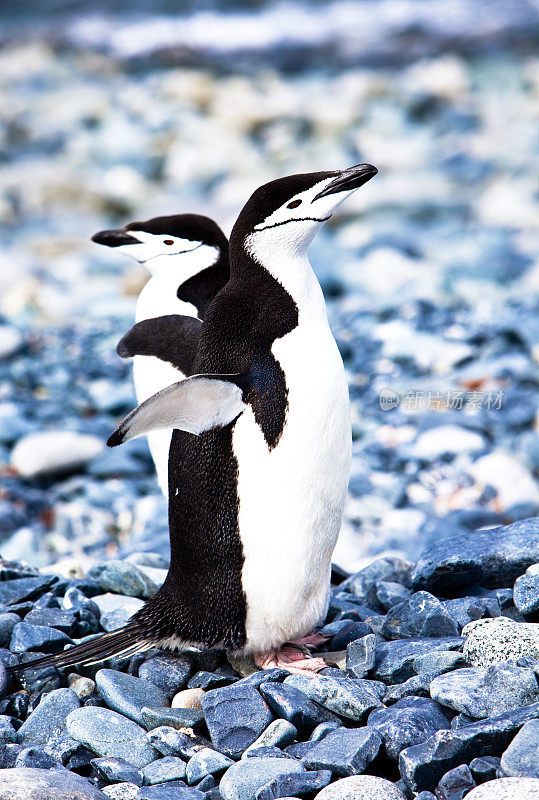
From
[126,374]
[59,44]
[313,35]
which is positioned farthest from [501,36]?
[126,374]

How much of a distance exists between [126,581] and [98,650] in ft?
1.73

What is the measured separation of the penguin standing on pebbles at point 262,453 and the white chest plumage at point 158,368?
0.38 metres

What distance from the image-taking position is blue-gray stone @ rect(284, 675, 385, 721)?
5.81 feet

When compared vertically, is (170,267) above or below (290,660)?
above

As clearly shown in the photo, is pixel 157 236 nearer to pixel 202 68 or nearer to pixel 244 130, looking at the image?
pixel 244 130

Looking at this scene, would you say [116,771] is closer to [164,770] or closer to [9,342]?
[164,770]

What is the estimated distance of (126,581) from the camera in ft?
8.27

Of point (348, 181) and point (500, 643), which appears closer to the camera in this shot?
point (500, 643)

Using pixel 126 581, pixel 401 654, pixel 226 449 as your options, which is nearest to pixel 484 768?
pixel 401 654

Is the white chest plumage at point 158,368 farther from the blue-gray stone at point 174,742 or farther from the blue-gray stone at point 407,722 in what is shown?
the blue-gray stone at point 407,722

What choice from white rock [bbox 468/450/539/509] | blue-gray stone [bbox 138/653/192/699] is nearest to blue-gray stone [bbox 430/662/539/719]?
blue-gray stone [bbox 138/653/192/699]

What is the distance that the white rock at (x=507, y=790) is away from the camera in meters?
1.40

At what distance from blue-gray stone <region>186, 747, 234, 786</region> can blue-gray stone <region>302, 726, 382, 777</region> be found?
146mm

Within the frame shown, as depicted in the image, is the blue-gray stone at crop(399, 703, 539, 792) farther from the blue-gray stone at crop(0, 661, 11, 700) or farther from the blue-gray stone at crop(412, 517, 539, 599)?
the blue-gray stone at crop(0, 661, 11, 700)
